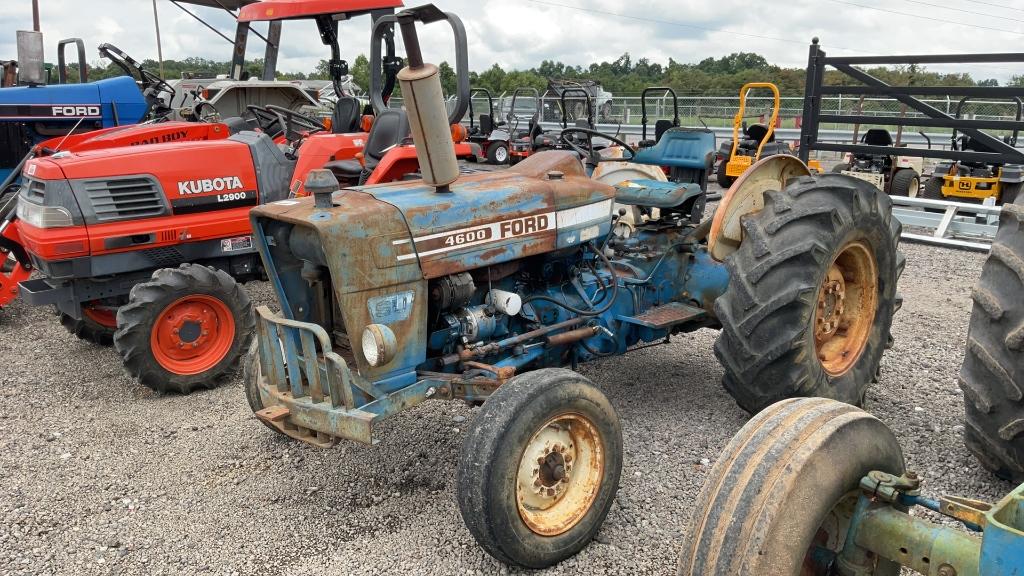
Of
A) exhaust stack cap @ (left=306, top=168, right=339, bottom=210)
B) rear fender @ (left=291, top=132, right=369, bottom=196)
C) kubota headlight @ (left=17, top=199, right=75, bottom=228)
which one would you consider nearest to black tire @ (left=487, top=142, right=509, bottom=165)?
rear fender @ (left=291, top=132, right=369, bottom=196)

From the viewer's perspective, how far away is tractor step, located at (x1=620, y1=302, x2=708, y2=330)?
12.7 ft

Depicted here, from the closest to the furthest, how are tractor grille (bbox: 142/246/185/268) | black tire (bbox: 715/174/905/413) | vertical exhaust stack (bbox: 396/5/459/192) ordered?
vertical exhaust stack (bbox: 396/5/459/192) < black tire (bbox: 715/174/905/413) < tractor grille (bbox: 142/246/185/268)

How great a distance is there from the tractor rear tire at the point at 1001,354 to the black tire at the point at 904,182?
30.4 ft

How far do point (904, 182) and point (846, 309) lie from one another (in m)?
8.61

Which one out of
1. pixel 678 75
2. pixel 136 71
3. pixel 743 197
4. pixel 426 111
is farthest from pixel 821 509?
pixel 678 75

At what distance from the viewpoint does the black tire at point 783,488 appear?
1651 mm

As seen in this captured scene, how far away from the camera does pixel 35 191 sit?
4867 mm

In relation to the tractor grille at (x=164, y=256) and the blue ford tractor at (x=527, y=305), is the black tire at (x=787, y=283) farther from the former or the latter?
the tractor grille at (x=164, y=256)

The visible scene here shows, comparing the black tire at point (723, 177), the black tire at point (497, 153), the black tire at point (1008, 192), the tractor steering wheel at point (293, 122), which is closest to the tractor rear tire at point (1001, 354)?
the tractor steering wheel at point (293, 122)

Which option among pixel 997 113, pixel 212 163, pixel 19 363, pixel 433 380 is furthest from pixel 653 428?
pixel 997 113

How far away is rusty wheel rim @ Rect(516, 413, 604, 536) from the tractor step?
1.04 m

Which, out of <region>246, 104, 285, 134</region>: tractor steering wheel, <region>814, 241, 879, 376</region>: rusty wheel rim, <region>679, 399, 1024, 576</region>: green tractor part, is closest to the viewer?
<region>679, 399, 1024, 576</region>: green tractor part

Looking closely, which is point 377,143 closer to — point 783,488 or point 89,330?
point 89,330

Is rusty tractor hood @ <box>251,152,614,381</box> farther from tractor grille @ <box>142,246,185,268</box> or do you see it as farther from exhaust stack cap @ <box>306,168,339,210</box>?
tractor grille @ <box>142,246,185,268</box>
